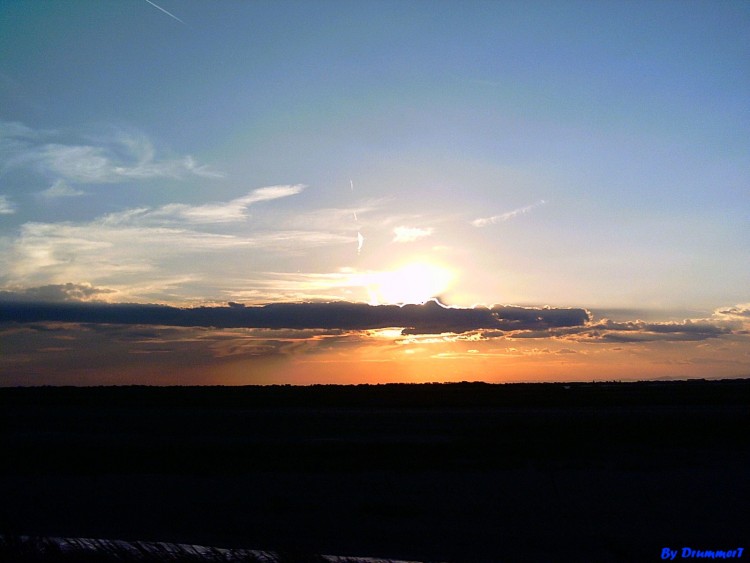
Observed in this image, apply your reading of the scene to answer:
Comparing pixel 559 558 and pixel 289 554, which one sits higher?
pixel 289 554

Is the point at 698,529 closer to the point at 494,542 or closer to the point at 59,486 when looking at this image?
the point at 494,542

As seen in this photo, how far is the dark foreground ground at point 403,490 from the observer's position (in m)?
14.0

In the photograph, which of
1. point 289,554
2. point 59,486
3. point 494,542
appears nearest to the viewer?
point 289,554

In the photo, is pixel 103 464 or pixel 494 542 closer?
pixel 494 542

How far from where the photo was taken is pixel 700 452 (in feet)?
86.3

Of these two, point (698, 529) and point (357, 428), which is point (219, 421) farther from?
point (698, 529)

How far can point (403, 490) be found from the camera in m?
19.4

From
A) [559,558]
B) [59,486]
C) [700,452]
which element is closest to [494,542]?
[559,558]

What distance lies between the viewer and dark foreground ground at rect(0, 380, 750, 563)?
1401 centimetres

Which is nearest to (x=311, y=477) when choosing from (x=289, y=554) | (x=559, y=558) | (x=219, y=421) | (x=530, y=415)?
(x=559, y=558)

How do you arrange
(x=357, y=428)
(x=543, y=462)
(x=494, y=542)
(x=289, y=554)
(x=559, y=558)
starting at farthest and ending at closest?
(x=357, y=428) → (x=543, y=462) → (x=494, y=542) → (x=559, y=558) → (x=289, y=554)

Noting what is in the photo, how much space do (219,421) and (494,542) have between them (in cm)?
3582

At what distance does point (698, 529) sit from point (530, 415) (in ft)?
114

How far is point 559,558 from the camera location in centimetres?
1245
